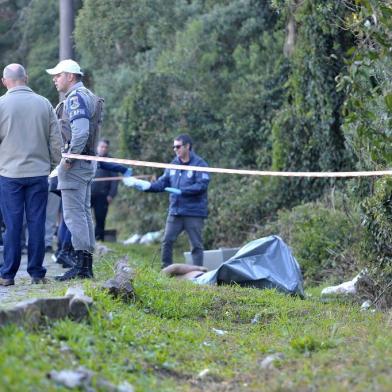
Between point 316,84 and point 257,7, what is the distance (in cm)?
461

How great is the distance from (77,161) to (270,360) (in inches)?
151

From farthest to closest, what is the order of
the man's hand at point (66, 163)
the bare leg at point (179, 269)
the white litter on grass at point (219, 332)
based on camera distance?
the bare leg at point (179, 269)
the man's hand at point (66, 163)
the white litter on grass at point (219, 332)

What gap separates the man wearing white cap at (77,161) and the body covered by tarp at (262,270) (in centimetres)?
162

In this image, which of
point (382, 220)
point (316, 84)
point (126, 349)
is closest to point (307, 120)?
point (316, 84)

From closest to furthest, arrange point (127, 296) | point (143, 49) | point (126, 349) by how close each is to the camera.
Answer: point (126, 349)
point (127, 296)
point (143, 49)

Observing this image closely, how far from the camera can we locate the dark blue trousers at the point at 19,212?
30.4ft

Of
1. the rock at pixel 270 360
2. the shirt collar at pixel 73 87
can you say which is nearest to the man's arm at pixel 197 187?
the shirt collar at pixel 73 87

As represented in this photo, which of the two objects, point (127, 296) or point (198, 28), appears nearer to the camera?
point (127, 296)

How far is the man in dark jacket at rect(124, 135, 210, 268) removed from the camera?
41.1 ft

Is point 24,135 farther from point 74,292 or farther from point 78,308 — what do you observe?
point 78,308

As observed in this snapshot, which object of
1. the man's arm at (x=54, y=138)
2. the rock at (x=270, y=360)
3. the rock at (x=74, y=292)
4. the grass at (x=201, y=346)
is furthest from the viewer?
the man's arm at (x=54, y=138)

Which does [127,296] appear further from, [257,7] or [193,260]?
[257,7]

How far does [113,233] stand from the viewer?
1925 centimetres

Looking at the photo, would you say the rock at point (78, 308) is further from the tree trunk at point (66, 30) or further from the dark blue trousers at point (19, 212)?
the tree trunk at point (66, 30)
